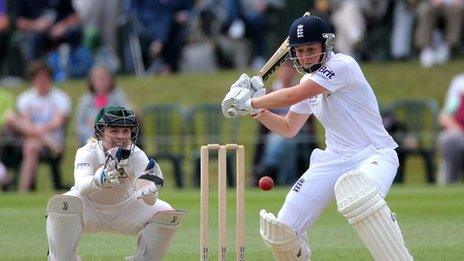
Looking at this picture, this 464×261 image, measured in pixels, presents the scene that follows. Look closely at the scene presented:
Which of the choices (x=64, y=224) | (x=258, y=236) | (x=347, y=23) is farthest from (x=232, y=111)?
(x=347, y=23)

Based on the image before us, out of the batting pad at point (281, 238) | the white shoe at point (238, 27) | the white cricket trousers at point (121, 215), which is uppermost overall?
the white cricket trousers at point (121, 215)

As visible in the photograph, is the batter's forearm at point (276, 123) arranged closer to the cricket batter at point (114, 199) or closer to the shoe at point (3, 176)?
the cricket batter at point (114, 199)

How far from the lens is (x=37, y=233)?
10.5 m

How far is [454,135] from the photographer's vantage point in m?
15.7

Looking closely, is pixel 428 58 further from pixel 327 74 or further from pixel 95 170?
pixel 95 170

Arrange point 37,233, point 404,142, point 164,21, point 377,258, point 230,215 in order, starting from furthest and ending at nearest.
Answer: point 164,21 → point 404,142 → point 230,215 → point 37,233 → point 377,258

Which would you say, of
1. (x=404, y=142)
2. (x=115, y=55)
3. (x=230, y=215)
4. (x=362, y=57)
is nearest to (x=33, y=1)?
(x=115, y=55)

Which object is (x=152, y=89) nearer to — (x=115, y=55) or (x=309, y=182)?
(x=115, y=55)

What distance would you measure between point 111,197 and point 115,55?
1300cm

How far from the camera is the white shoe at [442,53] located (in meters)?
19.9

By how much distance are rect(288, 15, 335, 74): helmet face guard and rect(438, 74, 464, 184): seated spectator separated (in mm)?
8235

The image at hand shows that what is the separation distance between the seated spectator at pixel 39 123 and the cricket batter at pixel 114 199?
8437 millimetres

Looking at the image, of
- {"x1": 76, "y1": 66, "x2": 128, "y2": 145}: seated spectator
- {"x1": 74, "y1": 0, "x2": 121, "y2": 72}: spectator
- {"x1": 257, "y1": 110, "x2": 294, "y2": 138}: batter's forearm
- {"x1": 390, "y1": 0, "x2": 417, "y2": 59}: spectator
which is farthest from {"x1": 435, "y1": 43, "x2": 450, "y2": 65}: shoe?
{"x1": 257, "y1": 110, "x2": 294, "y2": 138}: batter's forearm

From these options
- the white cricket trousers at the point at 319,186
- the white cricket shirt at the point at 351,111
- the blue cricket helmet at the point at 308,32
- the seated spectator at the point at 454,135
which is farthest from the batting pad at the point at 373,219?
the seated spectator at the point at 454,135
